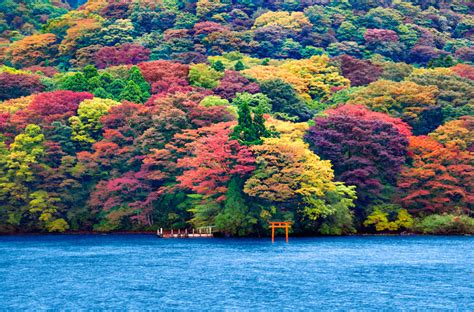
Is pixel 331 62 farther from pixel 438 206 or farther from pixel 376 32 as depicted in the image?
pixel 438 206

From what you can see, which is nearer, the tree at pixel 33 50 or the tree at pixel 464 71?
the tree at pixel 464 71

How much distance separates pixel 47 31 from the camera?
130 meters

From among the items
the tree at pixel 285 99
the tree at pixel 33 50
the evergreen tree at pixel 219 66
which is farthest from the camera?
the tree at pixel 33 50

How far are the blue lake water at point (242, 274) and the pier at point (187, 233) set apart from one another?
2.21 m

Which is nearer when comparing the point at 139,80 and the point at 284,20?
the point at 139,80

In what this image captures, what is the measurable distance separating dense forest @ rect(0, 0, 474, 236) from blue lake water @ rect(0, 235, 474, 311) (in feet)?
13.2

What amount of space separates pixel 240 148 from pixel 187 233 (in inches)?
396

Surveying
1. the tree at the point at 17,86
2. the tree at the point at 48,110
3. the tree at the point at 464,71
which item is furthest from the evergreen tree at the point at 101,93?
the tree at the point at 464,71

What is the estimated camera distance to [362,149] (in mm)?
76500

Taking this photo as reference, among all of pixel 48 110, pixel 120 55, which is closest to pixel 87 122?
pixel 48 110

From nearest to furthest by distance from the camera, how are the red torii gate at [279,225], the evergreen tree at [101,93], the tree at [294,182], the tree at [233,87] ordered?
the red torii gate at [279,225] → the tree at [294,182] → the evergreen tree at [101,93] → the tree at [233,87]

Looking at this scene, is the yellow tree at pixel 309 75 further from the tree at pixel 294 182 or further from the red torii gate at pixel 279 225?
the red torii gate at pixel 279 225

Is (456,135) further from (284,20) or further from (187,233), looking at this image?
(284,20)

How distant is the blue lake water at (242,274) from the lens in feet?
143
